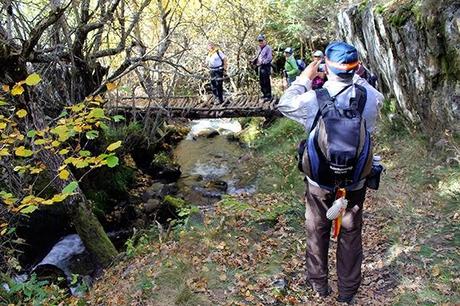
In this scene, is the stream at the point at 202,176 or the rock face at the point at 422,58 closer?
the rock face at the point at 422,58

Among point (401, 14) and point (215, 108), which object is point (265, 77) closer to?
point (215, 108)

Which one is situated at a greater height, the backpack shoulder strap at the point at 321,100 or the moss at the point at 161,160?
the backpack shoulder strap at the point at 321,100

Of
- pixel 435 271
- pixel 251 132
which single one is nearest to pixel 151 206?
pixel 251 132

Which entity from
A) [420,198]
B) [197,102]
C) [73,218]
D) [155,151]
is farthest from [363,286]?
[155,151]

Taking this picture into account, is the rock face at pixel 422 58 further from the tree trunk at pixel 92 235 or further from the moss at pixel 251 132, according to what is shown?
the moss at pixel 251 132

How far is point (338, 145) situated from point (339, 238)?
0.87 m

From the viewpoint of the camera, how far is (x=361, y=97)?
3.02 m

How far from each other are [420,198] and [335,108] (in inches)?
122

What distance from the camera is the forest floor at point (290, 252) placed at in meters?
3.78

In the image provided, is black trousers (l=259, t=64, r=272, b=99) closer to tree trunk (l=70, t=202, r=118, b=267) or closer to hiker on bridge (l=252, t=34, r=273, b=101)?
hiker on bridge (l=252, t=34, r=273, b=101)

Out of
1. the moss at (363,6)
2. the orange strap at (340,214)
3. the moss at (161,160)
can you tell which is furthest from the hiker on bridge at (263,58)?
the orange strap at (340,214)

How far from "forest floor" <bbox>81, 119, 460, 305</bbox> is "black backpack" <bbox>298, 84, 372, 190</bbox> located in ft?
3.74

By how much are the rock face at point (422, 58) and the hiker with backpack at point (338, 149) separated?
9.85 feet

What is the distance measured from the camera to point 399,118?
768 centimetres
